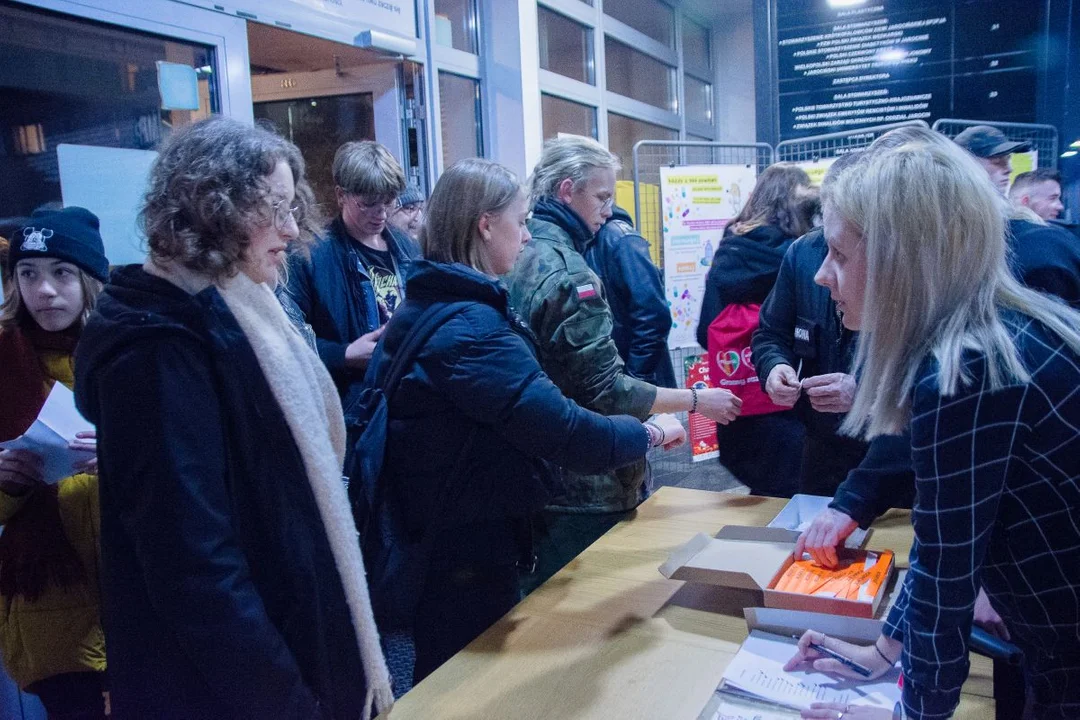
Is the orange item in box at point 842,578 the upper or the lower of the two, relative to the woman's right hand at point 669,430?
→ lower

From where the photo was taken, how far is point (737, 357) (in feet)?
8.43

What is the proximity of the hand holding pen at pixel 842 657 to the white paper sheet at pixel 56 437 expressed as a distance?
1.36 metres

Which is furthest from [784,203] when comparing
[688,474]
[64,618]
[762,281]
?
[688,474]

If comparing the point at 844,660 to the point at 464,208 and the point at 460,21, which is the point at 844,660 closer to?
the point at 464,208

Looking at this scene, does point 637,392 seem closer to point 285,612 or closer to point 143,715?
point 285,612

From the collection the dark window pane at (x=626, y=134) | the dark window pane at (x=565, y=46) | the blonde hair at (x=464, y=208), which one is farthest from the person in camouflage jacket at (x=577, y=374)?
the dark window pane at (x=626, y=134)

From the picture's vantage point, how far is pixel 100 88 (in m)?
2.55

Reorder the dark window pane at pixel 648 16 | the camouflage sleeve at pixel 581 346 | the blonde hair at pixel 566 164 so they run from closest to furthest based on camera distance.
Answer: the camouflage sleeve at pixel 581 346
the blonde hair at pixel 566 164
the dark window pane at pixel 648 16

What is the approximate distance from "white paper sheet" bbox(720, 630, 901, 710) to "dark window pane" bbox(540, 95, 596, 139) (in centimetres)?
463

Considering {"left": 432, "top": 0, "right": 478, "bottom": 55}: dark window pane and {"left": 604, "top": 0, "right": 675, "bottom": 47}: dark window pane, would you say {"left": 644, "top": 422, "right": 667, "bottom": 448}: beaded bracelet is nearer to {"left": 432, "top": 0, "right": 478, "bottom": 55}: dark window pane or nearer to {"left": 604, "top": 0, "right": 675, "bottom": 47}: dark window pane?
{"left": 432, "top": 0, "right": 478, "bottom": 55}: dark window pane

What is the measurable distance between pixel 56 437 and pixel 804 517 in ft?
5.04

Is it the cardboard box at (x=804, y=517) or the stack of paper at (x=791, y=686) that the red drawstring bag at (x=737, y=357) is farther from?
the stack of paper at (x=791, y=686)

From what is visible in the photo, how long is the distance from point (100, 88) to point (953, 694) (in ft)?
8.87

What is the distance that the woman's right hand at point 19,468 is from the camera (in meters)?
1.68
